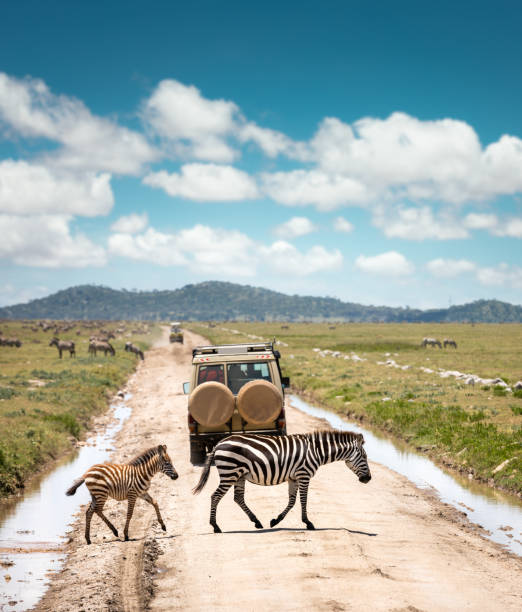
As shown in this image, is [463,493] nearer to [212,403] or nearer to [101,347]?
[212,403]

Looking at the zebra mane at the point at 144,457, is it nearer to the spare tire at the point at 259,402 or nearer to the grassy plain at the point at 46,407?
the spare tire at the point at 259,402

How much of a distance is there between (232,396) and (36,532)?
5.39 m

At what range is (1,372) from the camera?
4547cm

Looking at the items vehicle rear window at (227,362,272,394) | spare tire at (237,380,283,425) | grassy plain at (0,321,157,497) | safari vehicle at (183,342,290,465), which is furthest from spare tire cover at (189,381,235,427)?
grassy plain at (0,321,157,497)

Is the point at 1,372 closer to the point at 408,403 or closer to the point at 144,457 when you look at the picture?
the point at 408,403

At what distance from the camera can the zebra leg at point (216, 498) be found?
11651 mm

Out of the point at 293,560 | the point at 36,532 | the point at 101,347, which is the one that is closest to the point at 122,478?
the point at 293,560

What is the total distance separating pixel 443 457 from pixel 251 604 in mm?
14007

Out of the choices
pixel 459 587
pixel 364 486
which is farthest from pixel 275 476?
pixel 364 486

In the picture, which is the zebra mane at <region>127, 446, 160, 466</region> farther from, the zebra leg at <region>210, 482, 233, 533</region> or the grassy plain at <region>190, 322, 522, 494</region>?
the grassy plain at <region>190, 322, 522, 494</region>

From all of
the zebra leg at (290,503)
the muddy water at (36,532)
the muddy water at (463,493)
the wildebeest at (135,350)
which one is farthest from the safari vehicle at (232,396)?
the wildebeest at (135,350)

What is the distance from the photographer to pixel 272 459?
11.5 metres

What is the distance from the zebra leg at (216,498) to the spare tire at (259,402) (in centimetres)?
391

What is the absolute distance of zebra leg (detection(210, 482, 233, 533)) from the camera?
38.2 ft
